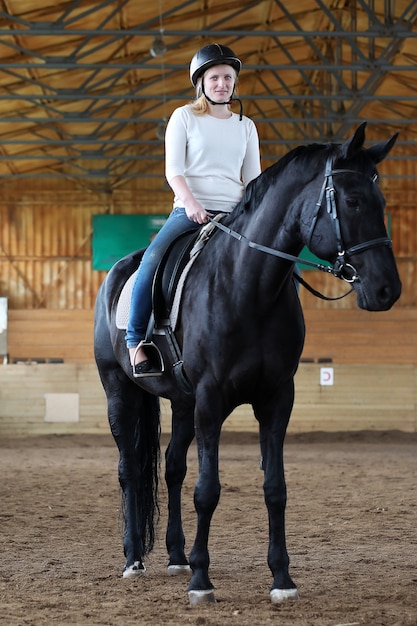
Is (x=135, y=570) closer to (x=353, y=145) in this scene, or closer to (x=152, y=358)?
(x=152, y=358)

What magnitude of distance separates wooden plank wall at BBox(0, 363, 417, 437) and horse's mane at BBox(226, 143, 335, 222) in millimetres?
14533

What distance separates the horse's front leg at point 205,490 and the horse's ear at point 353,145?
129 cm

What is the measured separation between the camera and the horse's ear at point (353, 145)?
397 centimetres

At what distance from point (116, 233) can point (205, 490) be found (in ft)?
63.5

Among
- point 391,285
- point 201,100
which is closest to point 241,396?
point 391,285

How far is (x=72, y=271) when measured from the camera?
24.5m

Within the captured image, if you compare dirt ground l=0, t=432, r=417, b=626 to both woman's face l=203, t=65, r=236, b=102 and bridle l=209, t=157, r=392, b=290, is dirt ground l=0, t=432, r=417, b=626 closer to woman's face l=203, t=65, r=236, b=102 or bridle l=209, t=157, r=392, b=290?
bridle l=209, t=157, r=392, b=290

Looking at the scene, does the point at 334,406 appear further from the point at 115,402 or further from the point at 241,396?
the point at 241,396

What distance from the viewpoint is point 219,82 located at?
15.5ft

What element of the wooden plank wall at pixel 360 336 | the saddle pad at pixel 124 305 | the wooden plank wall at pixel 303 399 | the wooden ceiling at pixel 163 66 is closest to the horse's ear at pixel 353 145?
the saddle pad at pixel 124 305

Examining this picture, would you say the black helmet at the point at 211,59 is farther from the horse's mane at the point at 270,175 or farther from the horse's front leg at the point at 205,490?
the horse's front leg at the point at 205,490

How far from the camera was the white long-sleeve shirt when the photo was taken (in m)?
4.78

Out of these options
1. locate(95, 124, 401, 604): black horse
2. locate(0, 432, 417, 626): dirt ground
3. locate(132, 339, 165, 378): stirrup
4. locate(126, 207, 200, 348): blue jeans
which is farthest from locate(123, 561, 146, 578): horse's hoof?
locate(126, 207, 200, 348): blue jeans

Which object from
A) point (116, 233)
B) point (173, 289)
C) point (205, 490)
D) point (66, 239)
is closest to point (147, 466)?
point (205, 490)
